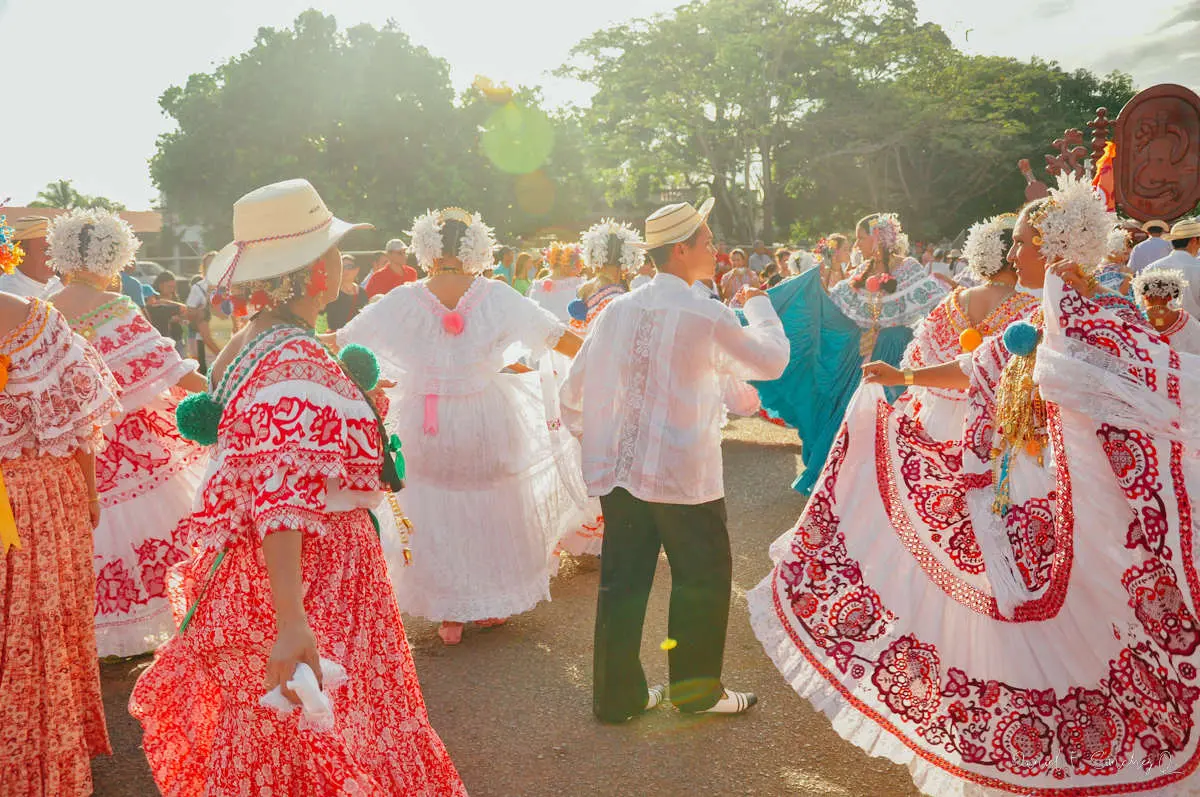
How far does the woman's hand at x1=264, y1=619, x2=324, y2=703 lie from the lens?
2.06 meters

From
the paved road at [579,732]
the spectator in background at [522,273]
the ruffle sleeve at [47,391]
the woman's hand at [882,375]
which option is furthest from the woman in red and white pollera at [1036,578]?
the spectator in background at [522,273]

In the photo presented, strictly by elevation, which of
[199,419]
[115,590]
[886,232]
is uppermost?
[886,232]

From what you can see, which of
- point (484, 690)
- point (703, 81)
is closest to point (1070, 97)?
point (703, 81)

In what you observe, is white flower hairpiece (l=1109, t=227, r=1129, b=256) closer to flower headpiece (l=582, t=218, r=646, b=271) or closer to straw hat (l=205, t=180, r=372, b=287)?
flower headpiece (l=582, t=218, r=646, b=271)

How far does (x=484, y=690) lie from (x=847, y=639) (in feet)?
5.99

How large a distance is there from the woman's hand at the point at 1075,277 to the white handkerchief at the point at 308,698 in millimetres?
2449

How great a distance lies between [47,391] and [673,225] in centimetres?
228

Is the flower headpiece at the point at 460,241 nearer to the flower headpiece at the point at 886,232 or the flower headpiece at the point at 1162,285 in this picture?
the flower headpiece at the point at 1162,285

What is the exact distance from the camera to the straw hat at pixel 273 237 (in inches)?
91.0

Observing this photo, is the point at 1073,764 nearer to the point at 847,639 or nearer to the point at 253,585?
the point at 847,639

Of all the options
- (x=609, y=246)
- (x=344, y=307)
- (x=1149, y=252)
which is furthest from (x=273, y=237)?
(x=1149, y=252)

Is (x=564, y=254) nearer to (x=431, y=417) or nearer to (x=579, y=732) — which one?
(x=431, y=417)

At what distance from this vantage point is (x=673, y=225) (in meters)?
3.74

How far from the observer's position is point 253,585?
227 cm
